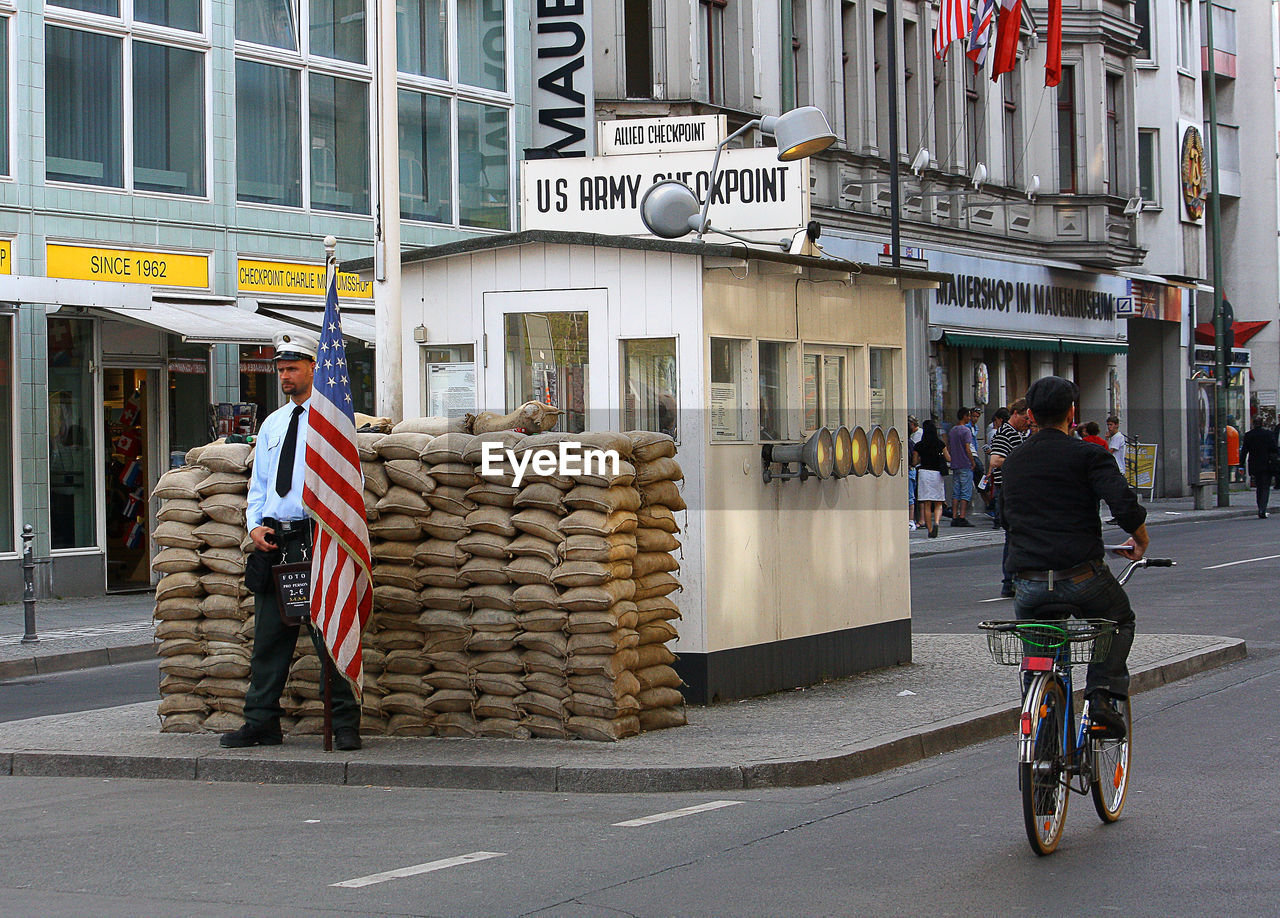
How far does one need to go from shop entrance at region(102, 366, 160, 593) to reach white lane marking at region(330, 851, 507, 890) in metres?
15.0

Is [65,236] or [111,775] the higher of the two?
[65,236]

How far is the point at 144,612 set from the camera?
18.9 metres

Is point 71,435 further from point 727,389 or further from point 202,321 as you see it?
point 727,389

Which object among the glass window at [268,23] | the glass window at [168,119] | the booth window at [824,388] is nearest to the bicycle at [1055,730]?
the booth window at [824,388]

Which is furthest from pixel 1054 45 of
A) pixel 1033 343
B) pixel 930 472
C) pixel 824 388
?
pixel 824 388

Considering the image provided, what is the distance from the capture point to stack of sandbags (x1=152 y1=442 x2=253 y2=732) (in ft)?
31.9

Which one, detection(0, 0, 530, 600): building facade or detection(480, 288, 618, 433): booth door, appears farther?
detection(0, 0, 530, 600): building facade

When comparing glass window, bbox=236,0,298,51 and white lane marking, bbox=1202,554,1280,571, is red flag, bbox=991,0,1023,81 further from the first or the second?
glass window, bbox=236,0,298,51

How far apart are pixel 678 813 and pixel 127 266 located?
592 inches

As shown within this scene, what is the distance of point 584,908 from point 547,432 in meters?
4.15

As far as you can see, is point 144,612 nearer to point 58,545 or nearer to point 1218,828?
point 58,545

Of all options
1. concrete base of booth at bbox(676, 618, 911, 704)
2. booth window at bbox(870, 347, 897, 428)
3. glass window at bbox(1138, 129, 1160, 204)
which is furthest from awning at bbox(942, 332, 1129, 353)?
concrete base of booth at bbox(676, 618, 911, 704)

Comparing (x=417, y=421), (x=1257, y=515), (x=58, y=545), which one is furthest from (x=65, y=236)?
(x=1257, y=515)

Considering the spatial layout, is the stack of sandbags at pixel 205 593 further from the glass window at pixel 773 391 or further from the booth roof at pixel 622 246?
the glass window at pixel 773 391
